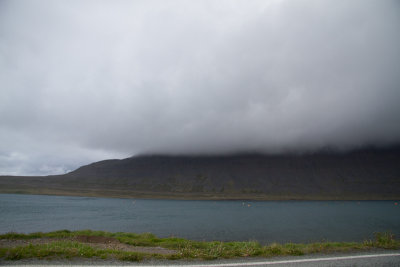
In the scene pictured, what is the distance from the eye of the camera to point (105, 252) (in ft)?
41.8

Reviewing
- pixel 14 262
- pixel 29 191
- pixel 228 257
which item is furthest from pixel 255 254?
pixel 29 191

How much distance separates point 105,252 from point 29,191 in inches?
8873

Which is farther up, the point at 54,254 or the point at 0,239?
the point at 54,254

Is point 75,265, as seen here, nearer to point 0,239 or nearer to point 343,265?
point 343,265

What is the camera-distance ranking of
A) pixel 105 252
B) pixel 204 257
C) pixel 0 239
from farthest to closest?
pixel 0 239 < pixel 105 252 < pixel 204 257

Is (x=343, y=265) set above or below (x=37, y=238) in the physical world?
above

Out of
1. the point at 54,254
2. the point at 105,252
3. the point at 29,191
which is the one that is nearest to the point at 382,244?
the point at 105,252

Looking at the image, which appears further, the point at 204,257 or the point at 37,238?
the point at 37,238

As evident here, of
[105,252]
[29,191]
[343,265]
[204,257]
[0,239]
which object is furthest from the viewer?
[29,191]

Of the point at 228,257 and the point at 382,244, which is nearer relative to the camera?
Answer: the point at 228,257

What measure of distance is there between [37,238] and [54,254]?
16282 millimetres

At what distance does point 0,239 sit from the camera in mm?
22969

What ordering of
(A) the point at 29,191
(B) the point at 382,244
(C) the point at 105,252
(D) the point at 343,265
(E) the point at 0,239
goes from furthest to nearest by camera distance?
(A) the point at 29,191
(E) the point at 0,239
(B) the point at 382,244
(C) the point at 105,252
(D) the point at 343,265

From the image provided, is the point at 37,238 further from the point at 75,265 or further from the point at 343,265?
the point at 343,265
